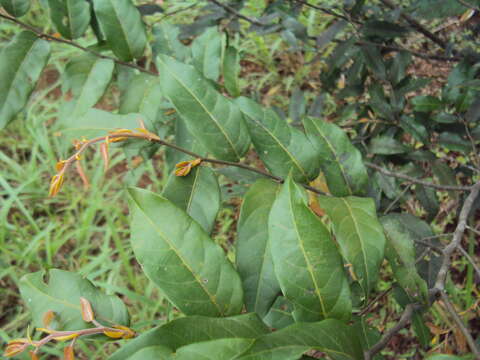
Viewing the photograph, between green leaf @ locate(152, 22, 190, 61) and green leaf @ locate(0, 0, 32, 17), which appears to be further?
green leaf @ locate(152, 22, 190, 61)

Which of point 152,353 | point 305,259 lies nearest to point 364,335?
point 305,259

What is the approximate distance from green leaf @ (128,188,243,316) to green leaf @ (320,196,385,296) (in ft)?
0.57

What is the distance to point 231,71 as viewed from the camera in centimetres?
102

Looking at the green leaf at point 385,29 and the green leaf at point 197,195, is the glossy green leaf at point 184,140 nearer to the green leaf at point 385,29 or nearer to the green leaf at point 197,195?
the green leaf at point 197,195

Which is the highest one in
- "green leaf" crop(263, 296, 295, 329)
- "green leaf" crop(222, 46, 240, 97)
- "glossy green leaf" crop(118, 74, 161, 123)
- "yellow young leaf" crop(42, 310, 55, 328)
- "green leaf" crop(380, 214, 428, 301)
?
"green leaf" crop(222, 46, 240, 97)

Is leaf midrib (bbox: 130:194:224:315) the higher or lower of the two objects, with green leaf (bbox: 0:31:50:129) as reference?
lower

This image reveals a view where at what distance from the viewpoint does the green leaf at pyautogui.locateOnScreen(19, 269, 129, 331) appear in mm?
628

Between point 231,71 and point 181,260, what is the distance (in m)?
0.55

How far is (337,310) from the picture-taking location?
584 millimetres

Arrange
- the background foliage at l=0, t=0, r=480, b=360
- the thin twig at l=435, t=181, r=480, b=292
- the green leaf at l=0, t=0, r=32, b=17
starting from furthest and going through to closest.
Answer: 1. the green leaf at l=0, t=0, r=32, b=17
2. the thin twig at l=435, t=181, r=480, b=292
3. the background foliage at l=0, t=0, r=480, b=360

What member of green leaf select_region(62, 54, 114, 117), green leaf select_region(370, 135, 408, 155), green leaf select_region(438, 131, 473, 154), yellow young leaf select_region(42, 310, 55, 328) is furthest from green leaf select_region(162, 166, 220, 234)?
green leaf select_region(438, 131, 473, 154)

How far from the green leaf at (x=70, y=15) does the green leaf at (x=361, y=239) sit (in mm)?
674

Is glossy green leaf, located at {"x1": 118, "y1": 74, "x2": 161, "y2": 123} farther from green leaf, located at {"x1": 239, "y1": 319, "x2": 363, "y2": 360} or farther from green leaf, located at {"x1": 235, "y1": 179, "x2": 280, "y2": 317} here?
green leaf, located at {"x1": 239, "y1": 319, "x2": 363, "y2": 360}

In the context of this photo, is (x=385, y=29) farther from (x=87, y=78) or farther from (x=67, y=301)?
(x=67, y=301)
